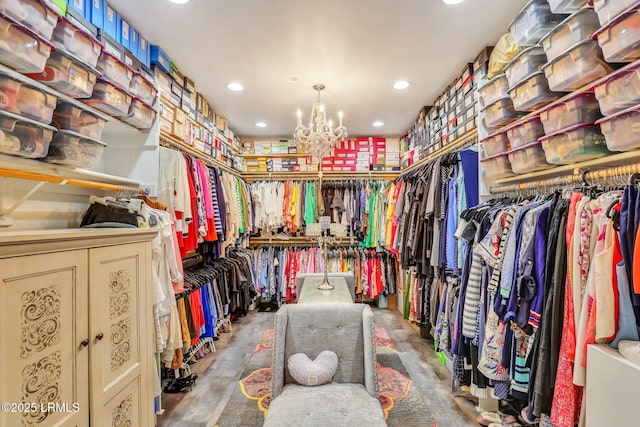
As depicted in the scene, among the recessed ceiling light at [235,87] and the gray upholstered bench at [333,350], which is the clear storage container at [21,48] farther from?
the recessed ceiling light at [235,87]

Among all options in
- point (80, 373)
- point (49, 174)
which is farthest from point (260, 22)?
point (80, 373)

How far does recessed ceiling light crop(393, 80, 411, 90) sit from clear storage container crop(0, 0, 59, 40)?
9.13 ft

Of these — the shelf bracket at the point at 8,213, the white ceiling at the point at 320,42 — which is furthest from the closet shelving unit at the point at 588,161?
the shelf bracket at the point at 8,213

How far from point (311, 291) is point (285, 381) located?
0.84 m

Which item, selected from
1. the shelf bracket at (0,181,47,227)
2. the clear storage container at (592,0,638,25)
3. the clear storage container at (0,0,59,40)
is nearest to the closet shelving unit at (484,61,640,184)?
the clear storage container at (592,0,638,25)

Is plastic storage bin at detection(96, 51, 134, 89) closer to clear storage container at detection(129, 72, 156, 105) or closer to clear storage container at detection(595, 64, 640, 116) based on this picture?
clear storage container at detection(129, 72, 156, 105)

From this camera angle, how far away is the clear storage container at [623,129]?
126 cm

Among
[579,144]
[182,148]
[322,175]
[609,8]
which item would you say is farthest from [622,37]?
[322,175]

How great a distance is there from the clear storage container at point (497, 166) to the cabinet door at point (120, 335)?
2328mm

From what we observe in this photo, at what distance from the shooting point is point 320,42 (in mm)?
2568

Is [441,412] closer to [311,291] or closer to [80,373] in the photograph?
[311,291]

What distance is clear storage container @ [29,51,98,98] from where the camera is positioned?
57.8 inches

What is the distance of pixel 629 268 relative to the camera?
1.19 m

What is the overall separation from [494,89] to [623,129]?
107 centimetres
